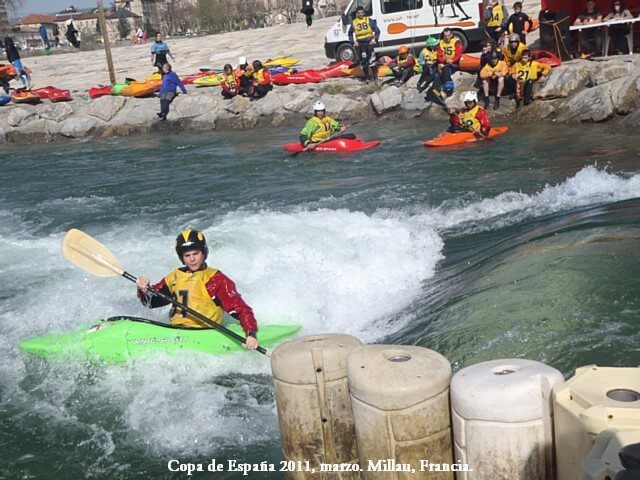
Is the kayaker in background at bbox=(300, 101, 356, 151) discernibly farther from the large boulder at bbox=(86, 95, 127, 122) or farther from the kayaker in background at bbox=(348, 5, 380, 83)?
the large boulder at bbox=(86, 95, 127, 122)

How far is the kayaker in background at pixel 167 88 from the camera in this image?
57.5 ft

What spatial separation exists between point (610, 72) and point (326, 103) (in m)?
6.29

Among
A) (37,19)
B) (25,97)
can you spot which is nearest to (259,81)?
(25,97)

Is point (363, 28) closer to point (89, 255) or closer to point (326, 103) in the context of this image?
point (326, 103)

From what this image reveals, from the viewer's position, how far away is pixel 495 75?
14.3 m

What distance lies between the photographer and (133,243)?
29.3 feet

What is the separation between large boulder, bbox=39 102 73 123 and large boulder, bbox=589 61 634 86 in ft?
42.4

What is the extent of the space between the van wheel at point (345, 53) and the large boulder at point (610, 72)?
6.65m

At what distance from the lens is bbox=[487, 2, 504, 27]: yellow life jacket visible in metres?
15.4

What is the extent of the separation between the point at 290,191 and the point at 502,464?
8.17m

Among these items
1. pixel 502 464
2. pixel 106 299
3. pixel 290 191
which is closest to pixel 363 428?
pixel 502 464

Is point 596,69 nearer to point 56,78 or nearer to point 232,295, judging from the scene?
point 232,295

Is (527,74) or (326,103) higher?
(527,74)

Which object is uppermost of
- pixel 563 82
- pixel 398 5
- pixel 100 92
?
pixel 398 5
